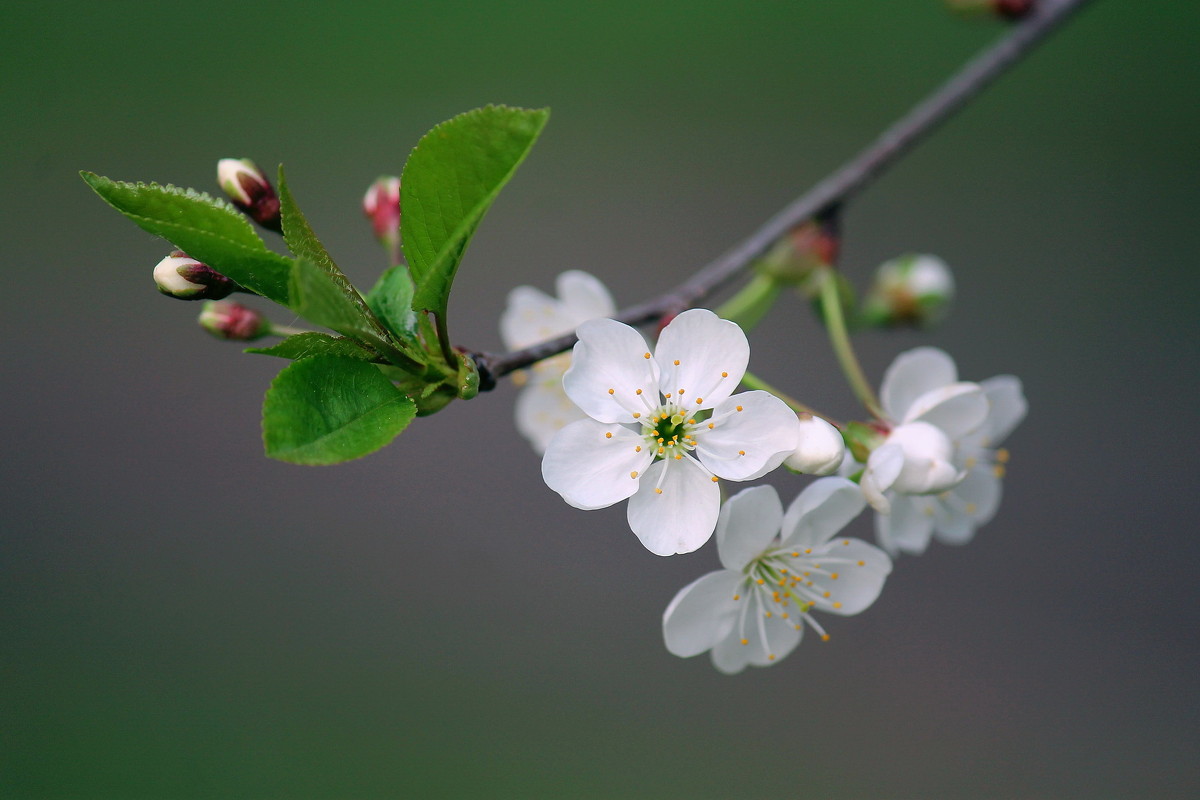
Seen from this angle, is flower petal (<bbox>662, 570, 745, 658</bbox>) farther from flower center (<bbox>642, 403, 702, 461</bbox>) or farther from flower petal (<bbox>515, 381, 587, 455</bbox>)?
flower petal (<bbox>515, 381, 587, 455</bbox>)

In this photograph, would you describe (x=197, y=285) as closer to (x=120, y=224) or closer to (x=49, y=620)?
(x=49, y=620)

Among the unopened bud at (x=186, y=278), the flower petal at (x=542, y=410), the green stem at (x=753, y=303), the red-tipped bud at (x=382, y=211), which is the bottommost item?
the unopened bud at (x=186, y=278)

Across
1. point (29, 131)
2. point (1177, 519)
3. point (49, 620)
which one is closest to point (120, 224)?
point (29, 131)

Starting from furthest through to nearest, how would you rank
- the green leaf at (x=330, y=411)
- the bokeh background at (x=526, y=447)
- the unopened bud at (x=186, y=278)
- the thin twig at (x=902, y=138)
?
the bokeh background at (x=526, y=447), the thin twig at (x=902, y=138), the unopened bud at (x=186, y=278), the green leaf at (x=330, y=411)

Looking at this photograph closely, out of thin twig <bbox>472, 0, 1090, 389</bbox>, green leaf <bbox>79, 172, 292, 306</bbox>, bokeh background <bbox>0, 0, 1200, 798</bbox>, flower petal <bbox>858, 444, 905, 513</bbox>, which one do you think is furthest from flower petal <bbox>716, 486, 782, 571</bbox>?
bokeh background <bbox>0, 0, 1200, 798</bbox>

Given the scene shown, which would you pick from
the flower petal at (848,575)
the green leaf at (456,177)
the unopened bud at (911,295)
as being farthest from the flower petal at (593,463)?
the unopened bud at (911,295)

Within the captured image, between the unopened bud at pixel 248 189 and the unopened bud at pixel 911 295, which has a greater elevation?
the unopened bud at pixel 911 295

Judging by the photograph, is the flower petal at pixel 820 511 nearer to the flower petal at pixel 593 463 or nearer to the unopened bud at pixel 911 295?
the flower petal at pixel 593 463
